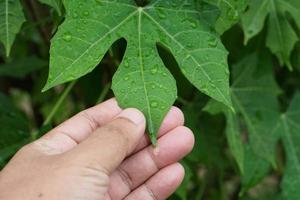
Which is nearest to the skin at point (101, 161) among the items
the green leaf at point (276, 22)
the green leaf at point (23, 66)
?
the green leaf at point (276, 22)

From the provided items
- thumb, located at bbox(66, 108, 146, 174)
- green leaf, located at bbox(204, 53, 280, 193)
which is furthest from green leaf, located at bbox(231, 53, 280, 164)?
thumb, located at bbox(66, 108, 146, 174)

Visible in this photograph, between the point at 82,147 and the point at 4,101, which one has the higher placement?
the point at 82,147

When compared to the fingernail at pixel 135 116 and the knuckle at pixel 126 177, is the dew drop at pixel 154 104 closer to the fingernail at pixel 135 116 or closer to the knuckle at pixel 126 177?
the fingernail at pixel 135 116

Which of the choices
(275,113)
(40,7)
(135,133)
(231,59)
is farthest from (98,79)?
(135,133)

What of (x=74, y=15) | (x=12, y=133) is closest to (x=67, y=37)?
(x=74, y=15)

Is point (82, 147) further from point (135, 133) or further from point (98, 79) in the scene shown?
point (98, 79)

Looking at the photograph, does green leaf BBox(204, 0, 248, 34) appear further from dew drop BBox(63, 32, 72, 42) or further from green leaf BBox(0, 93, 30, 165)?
green leaf BBox(0, 93, 30, 165)

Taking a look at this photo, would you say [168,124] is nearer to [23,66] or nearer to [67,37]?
[67,37]
